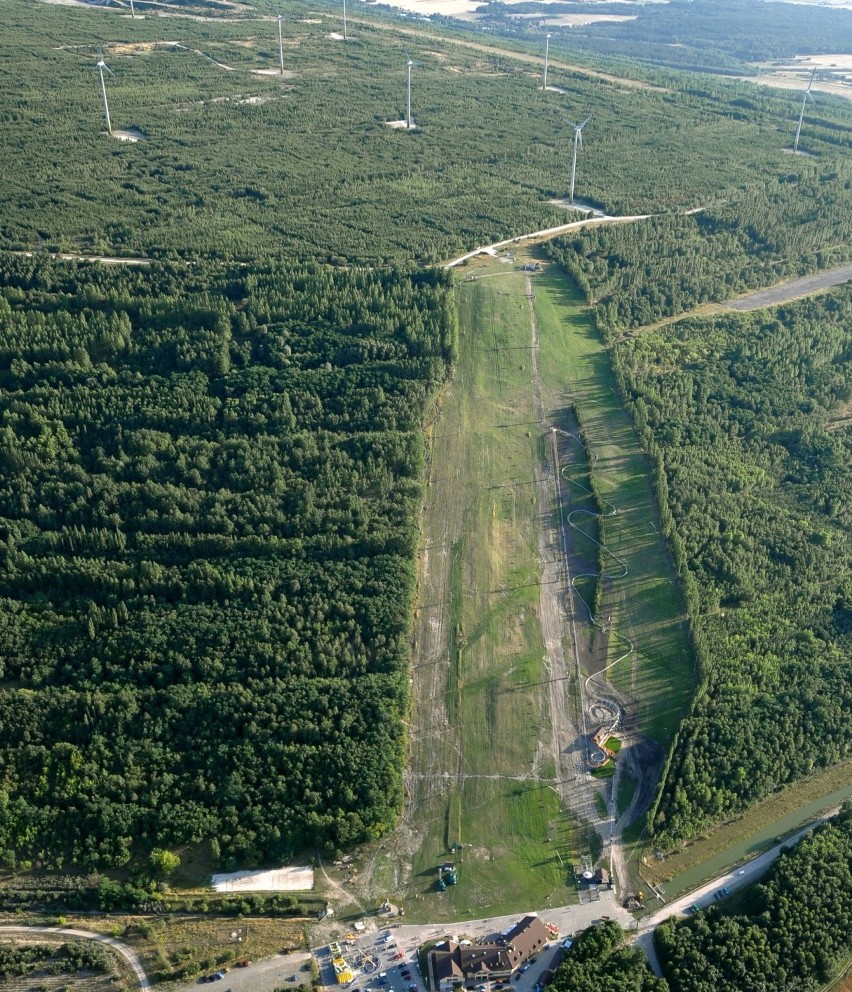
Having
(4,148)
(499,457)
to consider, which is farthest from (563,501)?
(4,148)

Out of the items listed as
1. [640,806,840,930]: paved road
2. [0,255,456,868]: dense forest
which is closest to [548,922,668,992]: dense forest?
[640,806,840,930]: paved road

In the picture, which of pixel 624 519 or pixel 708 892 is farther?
pixel 624 519

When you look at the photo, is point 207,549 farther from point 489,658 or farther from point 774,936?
point 774,936

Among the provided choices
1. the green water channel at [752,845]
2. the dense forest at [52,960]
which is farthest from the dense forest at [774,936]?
the dense forest at [52,960]

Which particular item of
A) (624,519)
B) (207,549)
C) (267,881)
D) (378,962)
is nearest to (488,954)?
(378,962)

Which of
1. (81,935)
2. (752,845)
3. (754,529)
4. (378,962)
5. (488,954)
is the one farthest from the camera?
(754,529)

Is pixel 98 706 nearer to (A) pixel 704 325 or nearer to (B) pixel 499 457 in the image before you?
(B) pixel 499 457
